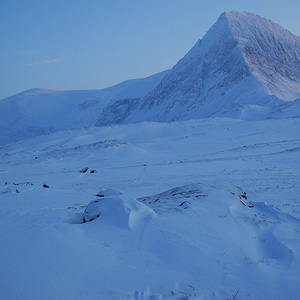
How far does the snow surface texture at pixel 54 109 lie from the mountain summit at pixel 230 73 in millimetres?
29702

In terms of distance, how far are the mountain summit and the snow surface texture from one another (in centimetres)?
2970

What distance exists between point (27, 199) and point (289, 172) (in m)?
10.5

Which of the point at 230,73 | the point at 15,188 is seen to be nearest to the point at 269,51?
the point at 230,73

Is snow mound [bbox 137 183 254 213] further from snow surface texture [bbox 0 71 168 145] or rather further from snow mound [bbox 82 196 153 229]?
snow surface texture [bbox 0 71 168 145]

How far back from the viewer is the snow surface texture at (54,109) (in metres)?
115

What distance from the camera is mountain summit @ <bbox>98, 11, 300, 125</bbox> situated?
6512 cm

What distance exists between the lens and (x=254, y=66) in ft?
232

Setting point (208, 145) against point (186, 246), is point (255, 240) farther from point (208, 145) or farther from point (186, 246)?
point (208, 145)

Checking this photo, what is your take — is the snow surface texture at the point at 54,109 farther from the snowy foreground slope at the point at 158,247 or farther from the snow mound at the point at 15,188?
the snowy foreground slope at the point at 158,247

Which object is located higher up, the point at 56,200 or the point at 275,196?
the point at 56,200

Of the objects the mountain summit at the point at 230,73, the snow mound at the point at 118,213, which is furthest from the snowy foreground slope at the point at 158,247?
the mountain summit at the point at 230,73

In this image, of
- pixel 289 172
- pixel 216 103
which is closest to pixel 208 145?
pixel 289 172

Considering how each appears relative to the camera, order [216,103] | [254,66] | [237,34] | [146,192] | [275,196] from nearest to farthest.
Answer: [275,196], [146,192], [216,103], [254,66], [237,34]

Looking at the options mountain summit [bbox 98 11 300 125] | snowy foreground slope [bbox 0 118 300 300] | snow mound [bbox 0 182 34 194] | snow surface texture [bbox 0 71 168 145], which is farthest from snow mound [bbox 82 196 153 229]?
snow surface texture [bbox 0 71 168 145]
